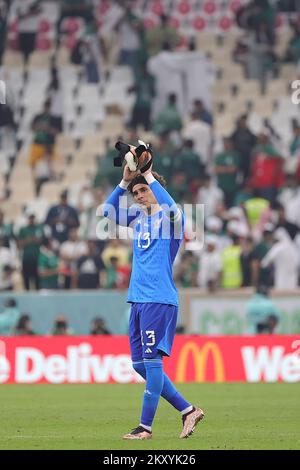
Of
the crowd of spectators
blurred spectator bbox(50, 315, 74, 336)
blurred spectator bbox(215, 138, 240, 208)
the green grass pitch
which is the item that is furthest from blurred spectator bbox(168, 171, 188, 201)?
the green grass pitch

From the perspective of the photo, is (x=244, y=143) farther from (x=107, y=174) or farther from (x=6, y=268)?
(x=6, y=268)

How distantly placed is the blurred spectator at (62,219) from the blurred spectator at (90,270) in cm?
98

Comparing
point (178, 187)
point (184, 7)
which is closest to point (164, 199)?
point (178, 187)

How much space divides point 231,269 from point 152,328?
12.9 meters

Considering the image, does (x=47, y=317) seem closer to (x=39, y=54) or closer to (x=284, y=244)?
(x=284, y=244)

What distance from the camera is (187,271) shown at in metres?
25.5

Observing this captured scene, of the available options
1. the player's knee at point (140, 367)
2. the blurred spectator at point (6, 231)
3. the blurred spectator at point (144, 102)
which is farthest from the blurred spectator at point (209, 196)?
the player's knee at point (140, 367)

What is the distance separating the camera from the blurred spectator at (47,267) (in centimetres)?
2581

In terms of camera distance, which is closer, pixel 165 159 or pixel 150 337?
pixel 150 337

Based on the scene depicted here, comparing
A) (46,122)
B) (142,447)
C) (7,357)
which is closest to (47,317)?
(7,357)

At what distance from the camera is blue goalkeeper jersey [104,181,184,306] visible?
40.3 ft

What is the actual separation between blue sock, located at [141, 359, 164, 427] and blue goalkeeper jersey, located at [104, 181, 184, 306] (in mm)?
551

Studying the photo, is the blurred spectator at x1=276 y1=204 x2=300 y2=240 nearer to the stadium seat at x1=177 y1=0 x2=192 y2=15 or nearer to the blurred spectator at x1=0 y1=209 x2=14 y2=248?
the blurred spectator at x1=0 y1=209 x2=14 y2=248

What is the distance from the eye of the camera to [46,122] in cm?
3145
